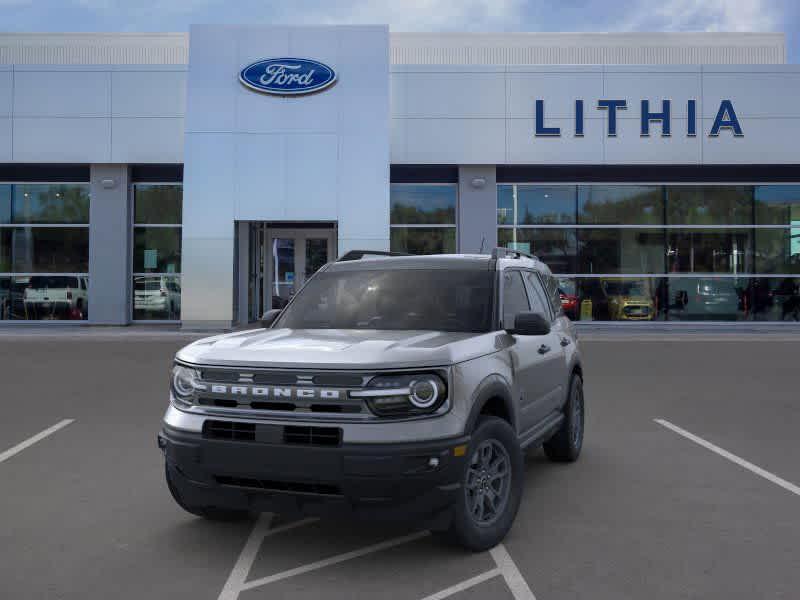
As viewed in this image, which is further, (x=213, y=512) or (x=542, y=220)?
(x=542, y=220)

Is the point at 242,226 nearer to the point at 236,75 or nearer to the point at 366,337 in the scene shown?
the point at 236,75

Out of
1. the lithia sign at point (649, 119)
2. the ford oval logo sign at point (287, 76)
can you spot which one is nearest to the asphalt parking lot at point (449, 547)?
the ford oval logo sign at point (287, 76)

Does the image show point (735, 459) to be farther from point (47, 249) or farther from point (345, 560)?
point (47, 249)

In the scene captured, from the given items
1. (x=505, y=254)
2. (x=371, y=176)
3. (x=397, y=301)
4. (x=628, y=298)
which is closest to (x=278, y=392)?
(x=397, y=301)

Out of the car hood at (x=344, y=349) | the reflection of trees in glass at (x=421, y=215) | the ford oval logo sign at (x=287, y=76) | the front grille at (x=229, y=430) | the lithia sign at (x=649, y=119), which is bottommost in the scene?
the front grille at (x=229, y=430)

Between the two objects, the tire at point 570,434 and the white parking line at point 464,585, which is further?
the tire at point 570,434

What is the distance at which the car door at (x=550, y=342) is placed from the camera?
5.98m

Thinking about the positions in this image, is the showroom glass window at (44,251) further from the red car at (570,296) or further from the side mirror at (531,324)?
the side mirror at (531,324)

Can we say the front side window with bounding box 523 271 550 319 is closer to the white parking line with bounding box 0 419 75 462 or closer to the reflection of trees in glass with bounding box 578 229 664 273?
the white parking line with bounding box 0 419 75 462

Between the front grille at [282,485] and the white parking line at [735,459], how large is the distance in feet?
12.4

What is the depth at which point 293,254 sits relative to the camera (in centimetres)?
2606

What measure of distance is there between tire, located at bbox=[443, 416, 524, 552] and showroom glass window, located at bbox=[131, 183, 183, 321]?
841 inches

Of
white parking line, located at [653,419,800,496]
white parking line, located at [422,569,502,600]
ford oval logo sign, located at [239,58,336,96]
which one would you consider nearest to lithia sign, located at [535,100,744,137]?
ford oval logo sign, located at [239,58,336,96]

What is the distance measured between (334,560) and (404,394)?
107 centimetres
